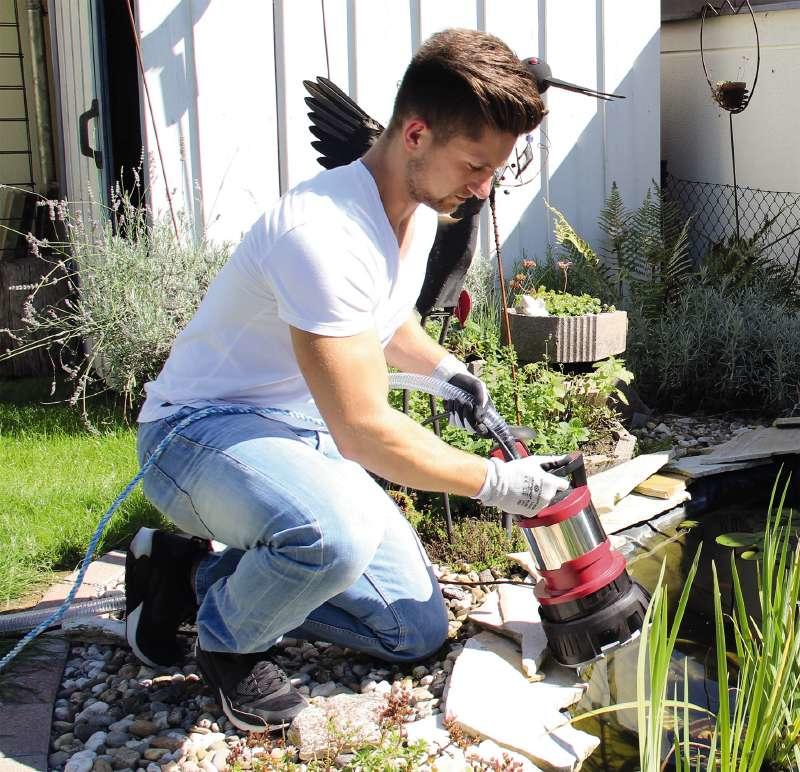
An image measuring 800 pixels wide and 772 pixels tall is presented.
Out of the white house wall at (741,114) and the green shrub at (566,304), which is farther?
the white house wall at (741,114)

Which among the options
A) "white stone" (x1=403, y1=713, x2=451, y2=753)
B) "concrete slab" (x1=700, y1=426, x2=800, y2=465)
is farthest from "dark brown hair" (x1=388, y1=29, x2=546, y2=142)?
"concrete slab" (x1=700, y1=426, x2=800, y2=465)

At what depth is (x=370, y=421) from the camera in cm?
202

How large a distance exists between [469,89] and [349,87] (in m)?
3.14

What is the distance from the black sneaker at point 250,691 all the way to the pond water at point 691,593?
2.15 feet

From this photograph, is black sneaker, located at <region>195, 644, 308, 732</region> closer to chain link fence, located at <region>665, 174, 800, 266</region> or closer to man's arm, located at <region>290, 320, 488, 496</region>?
man's arm, located at <region>290, 320, 488, 496</region>

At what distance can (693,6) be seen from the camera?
257 inches

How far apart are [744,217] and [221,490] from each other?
190 inches

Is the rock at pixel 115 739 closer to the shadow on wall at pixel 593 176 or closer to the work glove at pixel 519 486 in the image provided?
the work glove at pixel 519 486

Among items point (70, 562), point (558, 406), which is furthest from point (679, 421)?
point (70, 562)

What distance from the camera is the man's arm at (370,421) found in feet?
6.59

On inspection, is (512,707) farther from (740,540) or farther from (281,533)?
(740,540)

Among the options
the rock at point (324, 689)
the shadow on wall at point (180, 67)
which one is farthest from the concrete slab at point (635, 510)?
the shadow on wall at point (180, 67)

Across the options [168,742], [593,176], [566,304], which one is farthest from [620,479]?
[593,176]

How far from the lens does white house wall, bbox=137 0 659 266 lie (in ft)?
15.2
